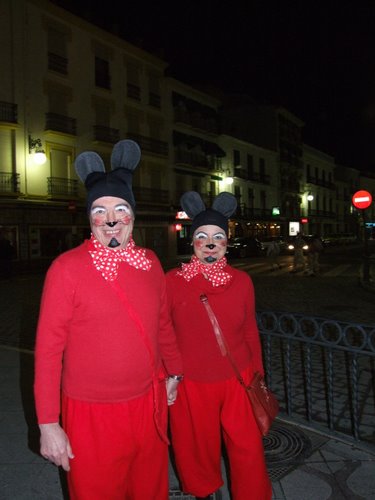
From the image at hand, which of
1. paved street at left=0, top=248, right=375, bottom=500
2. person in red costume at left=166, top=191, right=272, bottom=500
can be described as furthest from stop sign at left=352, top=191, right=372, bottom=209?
person in red costume at left=166, top=191, right=272, bottom=500

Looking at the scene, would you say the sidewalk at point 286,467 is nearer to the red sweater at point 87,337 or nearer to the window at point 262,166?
the red sweater at point 87,337

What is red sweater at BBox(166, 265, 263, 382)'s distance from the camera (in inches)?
100

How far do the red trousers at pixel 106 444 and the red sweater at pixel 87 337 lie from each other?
0.06m

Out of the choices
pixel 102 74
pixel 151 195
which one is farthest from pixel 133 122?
pixel 151 195

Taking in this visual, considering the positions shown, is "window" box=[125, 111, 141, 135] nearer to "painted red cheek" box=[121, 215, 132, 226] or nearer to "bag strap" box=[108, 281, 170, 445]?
"painted red cheek" box=[121, 215, 132, 226]

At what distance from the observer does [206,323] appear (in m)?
2.55

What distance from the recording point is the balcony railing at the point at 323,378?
3523mm

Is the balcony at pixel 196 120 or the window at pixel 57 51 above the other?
the window at pixel 57 51

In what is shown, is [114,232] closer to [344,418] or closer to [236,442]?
[236,442]

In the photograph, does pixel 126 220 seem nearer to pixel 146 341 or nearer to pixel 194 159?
pixel 146 341

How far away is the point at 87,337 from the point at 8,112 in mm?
22166

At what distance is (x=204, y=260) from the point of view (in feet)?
8.74

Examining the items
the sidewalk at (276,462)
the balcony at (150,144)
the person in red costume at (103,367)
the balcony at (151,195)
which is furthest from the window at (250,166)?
the person in red costume at (103,367)

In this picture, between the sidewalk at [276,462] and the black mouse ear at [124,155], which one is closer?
the black mouse ear at [124,155]
